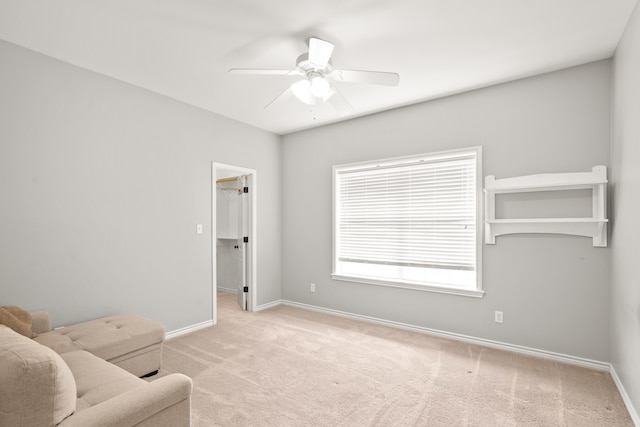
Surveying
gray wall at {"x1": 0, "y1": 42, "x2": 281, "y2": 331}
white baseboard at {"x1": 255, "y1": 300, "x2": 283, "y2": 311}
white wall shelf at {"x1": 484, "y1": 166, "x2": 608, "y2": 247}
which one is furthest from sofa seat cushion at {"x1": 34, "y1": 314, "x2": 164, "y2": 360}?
white wall shelf at {"x1": 484, "y1": 166, "x2": 608, "y2": 247}

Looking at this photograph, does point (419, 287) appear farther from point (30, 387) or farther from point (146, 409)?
point (30, 387)

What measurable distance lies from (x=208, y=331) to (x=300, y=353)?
1.32 m

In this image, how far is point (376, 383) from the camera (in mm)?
2629

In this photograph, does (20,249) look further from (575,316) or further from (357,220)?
(575,316)

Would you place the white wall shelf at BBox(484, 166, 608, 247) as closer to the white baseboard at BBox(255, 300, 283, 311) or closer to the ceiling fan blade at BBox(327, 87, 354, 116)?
the ceiling fan blade at BBox(327, 87, 354, 116)

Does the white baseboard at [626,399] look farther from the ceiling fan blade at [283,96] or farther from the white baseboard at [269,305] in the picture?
the white baseboard at [269,305]

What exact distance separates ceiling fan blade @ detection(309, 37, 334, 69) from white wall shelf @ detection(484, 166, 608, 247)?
6.81ft

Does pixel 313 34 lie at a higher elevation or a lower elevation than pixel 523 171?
higher

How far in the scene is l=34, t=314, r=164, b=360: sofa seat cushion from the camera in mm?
2330

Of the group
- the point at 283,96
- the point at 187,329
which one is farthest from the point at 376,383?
the point at 283,96

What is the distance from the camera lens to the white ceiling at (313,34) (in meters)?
2.18

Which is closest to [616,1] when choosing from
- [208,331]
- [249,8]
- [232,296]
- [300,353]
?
[249,8]

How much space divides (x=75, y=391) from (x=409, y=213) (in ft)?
11.4

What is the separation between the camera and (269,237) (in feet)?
16.5
